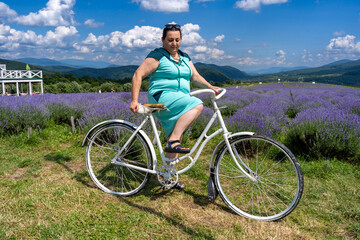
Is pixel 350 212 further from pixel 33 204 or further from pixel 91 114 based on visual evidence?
pixel 91 114

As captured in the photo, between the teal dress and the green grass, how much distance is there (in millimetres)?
947

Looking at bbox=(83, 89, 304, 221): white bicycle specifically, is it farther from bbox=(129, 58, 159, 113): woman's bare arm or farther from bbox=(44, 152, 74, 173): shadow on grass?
bbox=(44, 152, 74, 173): shadow on grass

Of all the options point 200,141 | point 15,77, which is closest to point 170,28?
point 200,141

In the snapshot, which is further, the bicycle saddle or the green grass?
the bicycle saddle

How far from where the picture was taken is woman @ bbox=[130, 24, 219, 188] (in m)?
2.54

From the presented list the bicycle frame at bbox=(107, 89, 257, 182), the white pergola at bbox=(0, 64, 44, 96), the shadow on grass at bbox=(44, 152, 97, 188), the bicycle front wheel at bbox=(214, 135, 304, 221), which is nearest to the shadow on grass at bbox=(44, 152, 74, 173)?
the shadow on grass at bbox=(44, 152, 97, 188)

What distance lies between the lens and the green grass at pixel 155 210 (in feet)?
7.07

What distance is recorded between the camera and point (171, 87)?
2637mm

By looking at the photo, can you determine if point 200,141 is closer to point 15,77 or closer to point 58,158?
point 58,158

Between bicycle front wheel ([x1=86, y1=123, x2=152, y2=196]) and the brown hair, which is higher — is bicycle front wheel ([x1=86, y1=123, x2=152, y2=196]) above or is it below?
below

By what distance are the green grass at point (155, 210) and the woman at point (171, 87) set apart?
73 centimetres

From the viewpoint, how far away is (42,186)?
9.82 ft

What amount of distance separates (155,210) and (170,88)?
1.38 m

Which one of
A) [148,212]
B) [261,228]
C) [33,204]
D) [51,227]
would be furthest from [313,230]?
[33,204]
